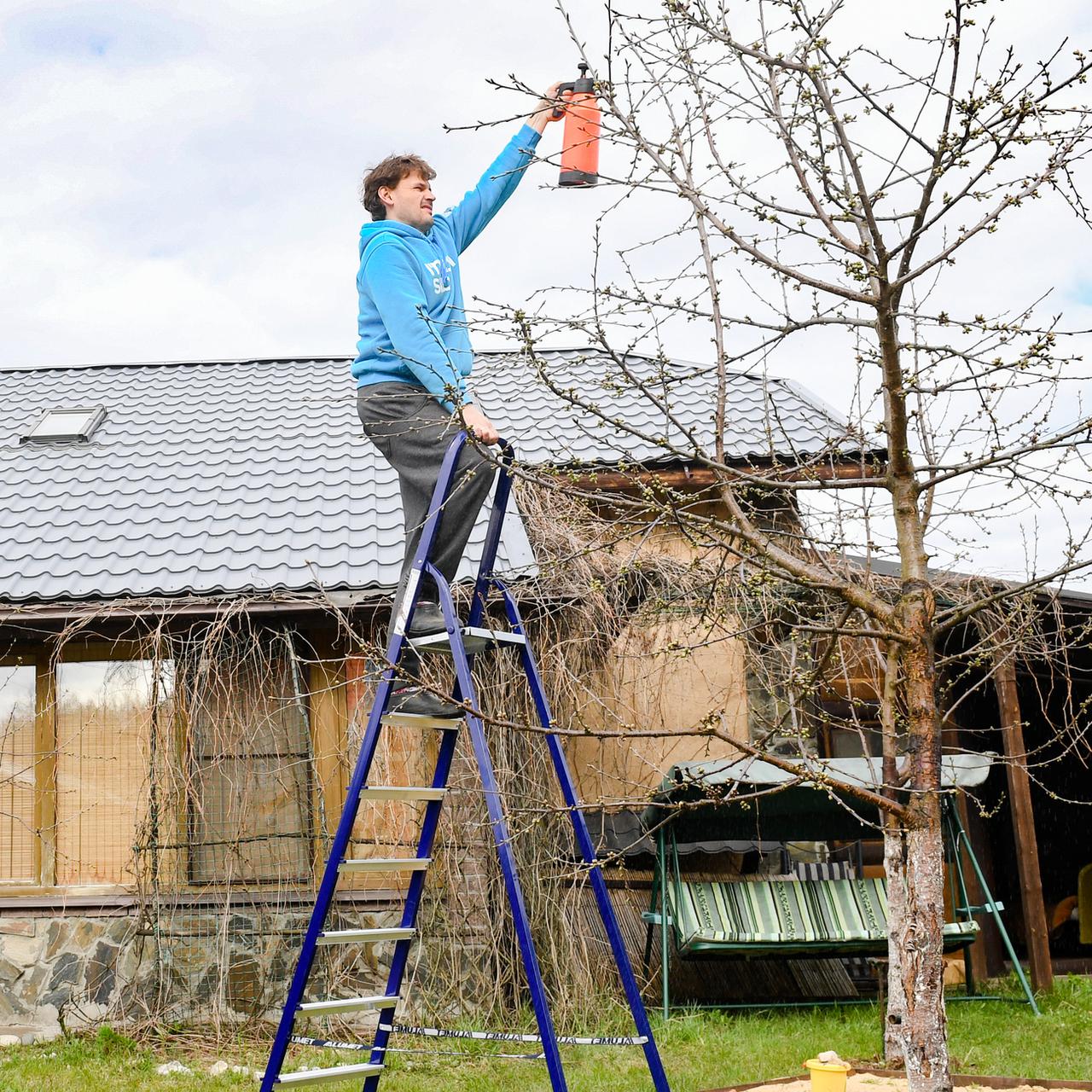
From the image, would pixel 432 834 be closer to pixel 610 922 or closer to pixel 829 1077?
pixel 610 922

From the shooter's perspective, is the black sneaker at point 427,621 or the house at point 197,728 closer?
the black sneaker at point 427,621

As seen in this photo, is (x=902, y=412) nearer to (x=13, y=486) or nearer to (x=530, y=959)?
(x=530, y=959)

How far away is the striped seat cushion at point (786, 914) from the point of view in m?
6.84

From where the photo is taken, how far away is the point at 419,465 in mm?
4398

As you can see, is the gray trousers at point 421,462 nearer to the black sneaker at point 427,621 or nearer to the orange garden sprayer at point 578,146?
the black sneaker at point 427,621

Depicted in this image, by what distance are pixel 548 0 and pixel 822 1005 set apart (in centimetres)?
596

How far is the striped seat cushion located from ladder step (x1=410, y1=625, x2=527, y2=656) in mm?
3160

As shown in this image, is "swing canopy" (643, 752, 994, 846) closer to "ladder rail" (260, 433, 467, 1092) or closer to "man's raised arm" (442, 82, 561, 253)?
"ladder rail" (260, 433, 467, 1092)

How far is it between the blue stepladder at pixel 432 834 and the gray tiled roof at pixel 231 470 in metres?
1.81

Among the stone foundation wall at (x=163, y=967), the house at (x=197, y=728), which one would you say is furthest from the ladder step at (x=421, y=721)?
the stone foundation wall at (x=163, y=967)

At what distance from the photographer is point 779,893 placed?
24.1 feet

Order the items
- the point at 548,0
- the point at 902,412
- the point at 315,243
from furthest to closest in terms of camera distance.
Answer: the point at 315,243 → the point at 548,0 → the point at 902,412

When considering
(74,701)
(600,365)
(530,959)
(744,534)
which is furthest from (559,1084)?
(600,365)

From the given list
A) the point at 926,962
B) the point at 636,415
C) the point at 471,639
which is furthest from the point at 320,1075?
the point at 636,415
